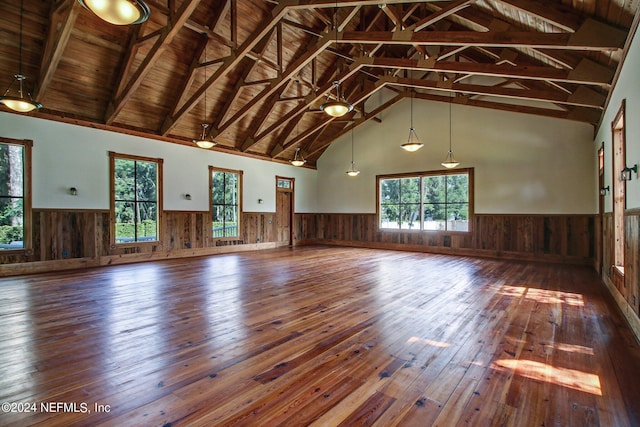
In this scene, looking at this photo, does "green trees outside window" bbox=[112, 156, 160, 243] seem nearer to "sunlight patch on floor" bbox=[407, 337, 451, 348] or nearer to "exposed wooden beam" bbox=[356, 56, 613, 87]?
"exposed wooden beam" bbox=[356, 56, 613, 87]

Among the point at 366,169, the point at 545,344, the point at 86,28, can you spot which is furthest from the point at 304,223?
the point at 545,344

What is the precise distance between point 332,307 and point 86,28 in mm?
6575

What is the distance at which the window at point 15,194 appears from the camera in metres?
6.10

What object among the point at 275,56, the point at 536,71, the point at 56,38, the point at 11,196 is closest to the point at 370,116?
the point at 275,56

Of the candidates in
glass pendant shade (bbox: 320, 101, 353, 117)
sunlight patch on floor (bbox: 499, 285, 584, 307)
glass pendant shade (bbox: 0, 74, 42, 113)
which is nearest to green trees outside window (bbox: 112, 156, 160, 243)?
glass pendant shade (bbox: 0, 74, 42, 113)

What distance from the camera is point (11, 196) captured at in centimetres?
616

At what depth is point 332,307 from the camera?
4.07 metres

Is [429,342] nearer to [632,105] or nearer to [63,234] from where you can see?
[632,105]

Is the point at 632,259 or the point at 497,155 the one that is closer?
the point at 632,259

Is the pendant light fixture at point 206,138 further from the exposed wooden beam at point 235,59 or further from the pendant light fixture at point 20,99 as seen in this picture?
the pendant light fixture at point 20,99

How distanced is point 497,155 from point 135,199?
945 centimetres

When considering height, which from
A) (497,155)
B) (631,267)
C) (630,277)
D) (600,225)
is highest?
(497,155)

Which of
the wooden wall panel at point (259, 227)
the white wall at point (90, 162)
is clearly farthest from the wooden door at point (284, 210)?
the white wall at point (90, 162)

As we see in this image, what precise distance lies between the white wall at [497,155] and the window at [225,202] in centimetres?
421
